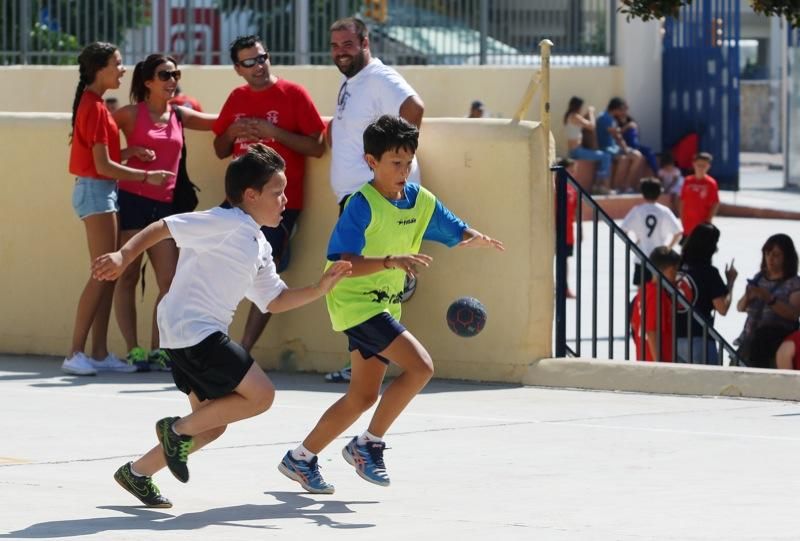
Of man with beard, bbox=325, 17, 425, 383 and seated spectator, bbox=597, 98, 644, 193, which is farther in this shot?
seated spectator, bbox=597, 98, 644, 193

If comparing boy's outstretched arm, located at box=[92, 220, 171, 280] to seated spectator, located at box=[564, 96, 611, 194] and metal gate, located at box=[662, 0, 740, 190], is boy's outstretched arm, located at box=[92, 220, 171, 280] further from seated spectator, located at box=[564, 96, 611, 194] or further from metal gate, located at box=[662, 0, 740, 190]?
metal gate, located at box=[662, 0, 740, 190]

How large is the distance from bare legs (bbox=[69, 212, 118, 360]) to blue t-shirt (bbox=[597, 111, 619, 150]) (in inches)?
665

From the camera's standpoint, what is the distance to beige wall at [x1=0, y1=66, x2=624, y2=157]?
2527cm

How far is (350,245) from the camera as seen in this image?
692 cm

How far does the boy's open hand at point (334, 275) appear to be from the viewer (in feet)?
21.2

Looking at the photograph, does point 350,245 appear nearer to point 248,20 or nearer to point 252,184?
point 252,184

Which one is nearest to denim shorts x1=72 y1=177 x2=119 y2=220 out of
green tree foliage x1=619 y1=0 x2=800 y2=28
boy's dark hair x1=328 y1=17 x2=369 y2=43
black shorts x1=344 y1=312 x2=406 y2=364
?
boy's dark hair x1=328 y1=17 x2=369 y2=43

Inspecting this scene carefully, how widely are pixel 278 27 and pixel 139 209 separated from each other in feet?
52.9

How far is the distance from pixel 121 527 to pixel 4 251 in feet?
18.0

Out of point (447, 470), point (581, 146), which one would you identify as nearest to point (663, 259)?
point (447, 470)

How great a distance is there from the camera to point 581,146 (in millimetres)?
26500

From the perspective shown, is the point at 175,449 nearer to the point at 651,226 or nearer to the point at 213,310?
the point at 213,310

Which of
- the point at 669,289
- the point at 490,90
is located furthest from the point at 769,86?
the point at 669,289

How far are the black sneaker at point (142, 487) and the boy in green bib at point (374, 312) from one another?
59 cm
